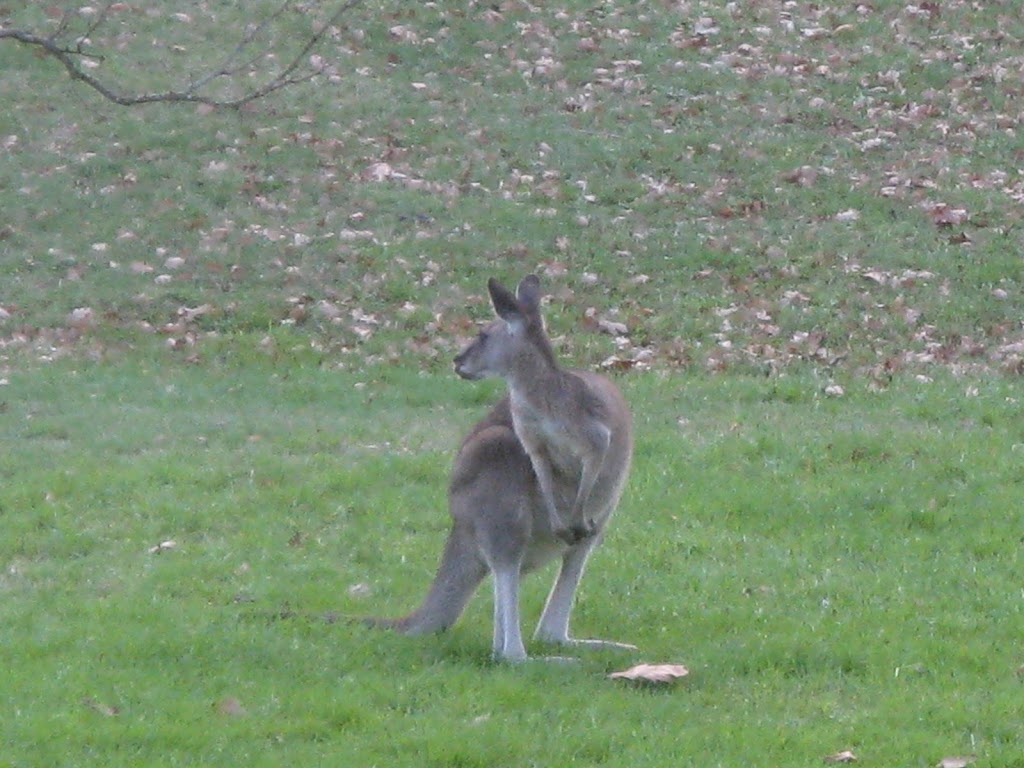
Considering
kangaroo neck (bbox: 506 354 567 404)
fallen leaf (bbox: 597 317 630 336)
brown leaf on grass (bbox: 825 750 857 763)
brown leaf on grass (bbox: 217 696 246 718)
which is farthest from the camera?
fallen leaf (bbox: 597 317 630 336)

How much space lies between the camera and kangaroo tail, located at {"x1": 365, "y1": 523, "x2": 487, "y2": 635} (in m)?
8.11

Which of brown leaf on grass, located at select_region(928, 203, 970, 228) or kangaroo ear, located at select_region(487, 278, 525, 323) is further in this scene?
brown leaf on grass, located at select_region(928, 203, 970, 228)

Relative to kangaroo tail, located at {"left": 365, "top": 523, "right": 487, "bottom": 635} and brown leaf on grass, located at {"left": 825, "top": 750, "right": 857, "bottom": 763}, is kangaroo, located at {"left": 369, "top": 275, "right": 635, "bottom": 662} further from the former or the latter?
brown leaf on grass, located at {"left": 825, "top": 750, "right": 857, "bottom": 763}

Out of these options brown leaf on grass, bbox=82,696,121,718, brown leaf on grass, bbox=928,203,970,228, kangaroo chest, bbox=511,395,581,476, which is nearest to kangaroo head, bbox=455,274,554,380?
kangaroo chest, bbox=511,395,581,476

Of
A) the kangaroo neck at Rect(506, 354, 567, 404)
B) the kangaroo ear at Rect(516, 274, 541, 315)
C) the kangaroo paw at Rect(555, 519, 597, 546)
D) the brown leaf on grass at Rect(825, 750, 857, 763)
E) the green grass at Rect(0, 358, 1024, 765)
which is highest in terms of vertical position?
the kangaroo ear at Rect(516, 274, 541, 315)

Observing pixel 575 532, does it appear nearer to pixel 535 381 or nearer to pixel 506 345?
pixel 535 381

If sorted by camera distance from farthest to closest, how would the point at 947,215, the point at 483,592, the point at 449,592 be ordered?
the point at 947,215
the point at 483,592
the point at 449,592

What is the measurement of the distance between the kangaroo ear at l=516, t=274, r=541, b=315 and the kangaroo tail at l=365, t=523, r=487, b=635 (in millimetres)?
1109

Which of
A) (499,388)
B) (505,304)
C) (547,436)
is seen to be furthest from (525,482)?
(499,388)

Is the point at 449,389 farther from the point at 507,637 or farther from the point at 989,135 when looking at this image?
the point at 989,135

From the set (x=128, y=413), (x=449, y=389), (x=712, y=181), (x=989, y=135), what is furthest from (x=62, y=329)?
(x=989, y=135)

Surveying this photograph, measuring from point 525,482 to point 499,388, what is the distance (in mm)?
5753

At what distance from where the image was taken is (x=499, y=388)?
13.8 metres

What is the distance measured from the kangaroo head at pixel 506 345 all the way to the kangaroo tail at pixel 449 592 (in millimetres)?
765
